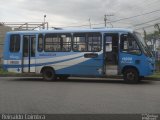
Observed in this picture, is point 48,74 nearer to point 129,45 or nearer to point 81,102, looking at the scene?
point 129,45

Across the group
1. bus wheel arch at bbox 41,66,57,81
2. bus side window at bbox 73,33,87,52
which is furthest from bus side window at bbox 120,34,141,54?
bus wheel arch at bbox 41,66,57,81

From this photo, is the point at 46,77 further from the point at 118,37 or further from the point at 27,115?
the point at 27,115

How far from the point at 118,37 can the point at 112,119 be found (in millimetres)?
10516

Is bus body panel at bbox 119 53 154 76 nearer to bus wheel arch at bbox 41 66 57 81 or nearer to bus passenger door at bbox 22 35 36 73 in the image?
bus wheel arch at bbox 41 66 57 81

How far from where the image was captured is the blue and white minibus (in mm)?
19391

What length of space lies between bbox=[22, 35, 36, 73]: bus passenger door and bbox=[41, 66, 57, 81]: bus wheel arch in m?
0.63

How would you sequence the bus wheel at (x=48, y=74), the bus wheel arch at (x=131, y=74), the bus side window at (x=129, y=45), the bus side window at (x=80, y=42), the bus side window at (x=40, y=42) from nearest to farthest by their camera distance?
the bus side window at (x=129, y=45), the bus wheel arch at (x=131, y=74), the bus side window at (x=80, y=42), the bus wheel at (x=48, y=74), the bus side window at (x=40, y=42)

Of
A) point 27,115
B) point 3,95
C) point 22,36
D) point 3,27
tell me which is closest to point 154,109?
point 27,115

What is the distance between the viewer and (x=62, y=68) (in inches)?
834

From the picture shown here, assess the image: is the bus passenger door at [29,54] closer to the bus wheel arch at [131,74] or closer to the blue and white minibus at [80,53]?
the blue and white minibus at [80,53]

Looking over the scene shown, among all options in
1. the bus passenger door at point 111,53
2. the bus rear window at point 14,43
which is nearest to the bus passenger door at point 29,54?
the bus rear window at point 14,43

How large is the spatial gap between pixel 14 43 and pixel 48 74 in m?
2.74

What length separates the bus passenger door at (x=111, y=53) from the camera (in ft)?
64.5

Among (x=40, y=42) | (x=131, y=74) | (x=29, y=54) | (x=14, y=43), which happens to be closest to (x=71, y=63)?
(x=40, y=42)
